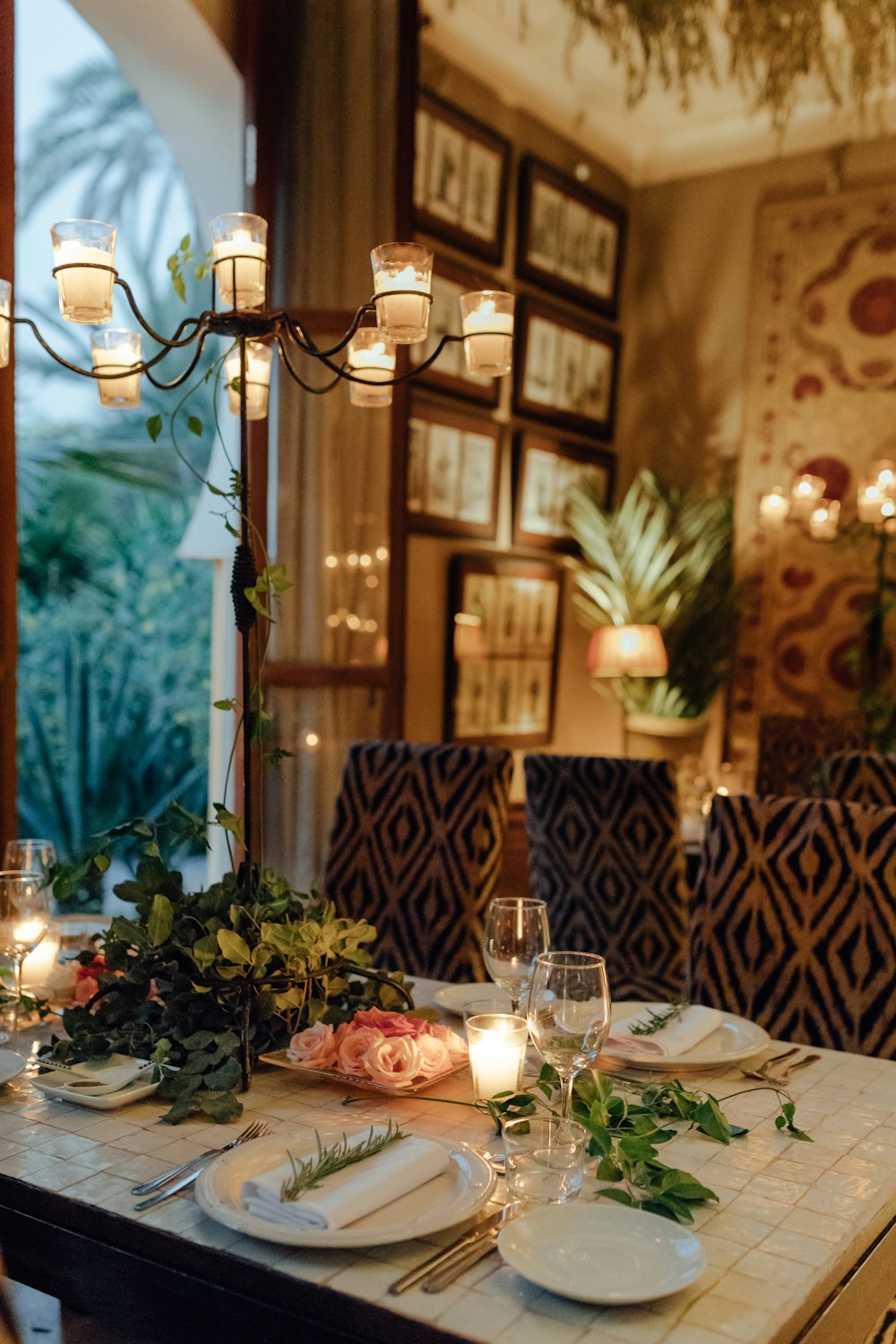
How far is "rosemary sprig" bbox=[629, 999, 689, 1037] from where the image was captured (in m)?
1.49

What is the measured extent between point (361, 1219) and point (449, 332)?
3.78 m

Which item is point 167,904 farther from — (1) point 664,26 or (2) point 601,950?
(1) point 664,26

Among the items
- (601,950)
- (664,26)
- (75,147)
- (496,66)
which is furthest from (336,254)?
(75,147)

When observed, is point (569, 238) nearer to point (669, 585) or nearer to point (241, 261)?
point (669, 585)

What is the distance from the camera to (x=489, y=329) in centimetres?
159

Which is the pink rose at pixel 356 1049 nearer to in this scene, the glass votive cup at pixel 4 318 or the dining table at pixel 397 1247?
the dining table at pixel 397 1247

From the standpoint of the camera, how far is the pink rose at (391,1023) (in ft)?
4.43

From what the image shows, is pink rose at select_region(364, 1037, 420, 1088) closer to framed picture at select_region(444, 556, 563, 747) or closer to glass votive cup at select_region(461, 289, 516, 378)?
glass votive cup at select_region(461, 289, 516, 378)

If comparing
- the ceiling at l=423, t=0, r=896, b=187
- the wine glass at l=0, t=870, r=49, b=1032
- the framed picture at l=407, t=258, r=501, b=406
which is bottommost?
the wine glass at l=0, t=870, r=49, b=1032

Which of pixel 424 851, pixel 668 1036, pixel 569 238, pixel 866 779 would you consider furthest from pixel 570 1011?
pixel 569 238

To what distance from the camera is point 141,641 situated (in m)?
7.73

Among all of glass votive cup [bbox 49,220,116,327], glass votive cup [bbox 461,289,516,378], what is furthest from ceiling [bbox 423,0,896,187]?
glass votive cup [bbox 49,220,116,327]

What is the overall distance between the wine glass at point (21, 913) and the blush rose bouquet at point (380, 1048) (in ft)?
1.15

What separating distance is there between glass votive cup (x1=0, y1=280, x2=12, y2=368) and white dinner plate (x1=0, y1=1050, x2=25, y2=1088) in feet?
2.70
